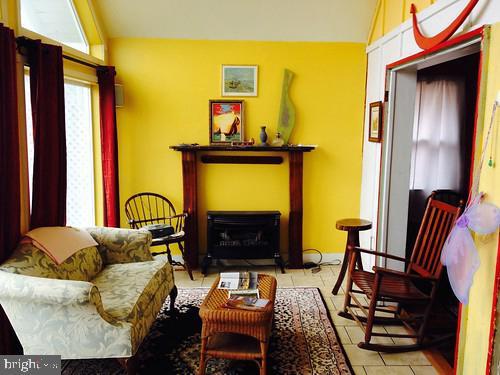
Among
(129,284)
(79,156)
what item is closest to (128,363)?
(129,284)

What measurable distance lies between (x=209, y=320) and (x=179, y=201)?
7.52 ft

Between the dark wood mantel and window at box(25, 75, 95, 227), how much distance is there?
86 cm

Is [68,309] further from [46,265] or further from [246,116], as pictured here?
[246,116]

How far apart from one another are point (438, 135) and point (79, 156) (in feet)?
11.4

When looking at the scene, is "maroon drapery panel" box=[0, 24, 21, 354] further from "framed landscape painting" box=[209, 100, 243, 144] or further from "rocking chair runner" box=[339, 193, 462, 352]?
"rocking chair runner" box=[339, 193, 462, 352]

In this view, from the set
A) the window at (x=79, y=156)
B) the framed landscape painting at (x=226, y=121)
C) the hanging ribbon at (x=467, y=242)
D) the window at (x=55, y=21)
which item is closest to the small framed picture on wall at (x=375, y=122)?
the framed landscape painting at (x=226, y=121)

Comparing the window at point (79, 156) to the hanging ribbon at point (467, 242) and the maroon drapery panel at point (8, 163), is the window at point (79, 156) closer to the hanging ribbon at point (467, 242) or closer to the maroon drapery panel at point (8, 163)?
the maroon drapery panel at point (8, 163)

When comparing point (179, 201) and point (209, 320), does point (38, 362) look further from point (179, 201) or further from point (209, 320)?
point (179, 201)

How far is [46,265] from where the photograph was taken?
2557 mm

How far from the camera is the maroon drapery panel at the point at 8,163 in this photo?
2.51 meters

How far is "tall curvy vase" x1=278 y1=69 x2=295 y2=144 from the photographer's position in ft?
14.4

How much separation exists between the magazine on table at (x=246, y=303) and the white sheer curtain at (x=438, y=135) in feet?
7.58

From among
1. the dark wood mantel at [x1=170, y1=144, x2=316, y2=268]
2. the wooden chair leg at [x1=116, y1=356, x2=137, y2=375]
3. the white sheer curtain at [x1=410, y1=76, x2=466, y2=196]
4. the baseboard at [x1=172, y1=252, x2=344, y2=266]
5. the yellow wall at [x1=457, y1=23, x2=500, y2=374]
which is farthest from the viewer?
the baseboard at [x1=172, y1=252, x2=344, y2=266]

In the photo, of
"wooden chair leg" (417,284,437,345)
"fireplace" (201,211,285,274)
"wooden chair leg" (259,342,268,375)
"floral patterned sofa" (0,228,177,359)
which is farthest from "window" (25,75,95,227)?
"wooden chair leg" (417,284,437,345)
